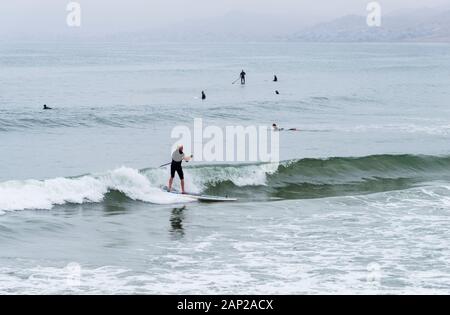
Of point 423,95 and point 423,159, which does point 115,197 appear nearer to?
point 423,159

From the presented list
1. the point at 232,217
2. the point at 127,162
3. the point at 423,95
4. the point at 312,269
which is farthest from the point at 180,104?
the point at 312,269

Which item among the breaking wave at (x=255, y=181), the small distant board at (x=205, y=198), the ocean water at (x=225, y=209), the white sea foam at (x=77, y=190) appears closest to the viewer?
the ocean water at (x=225, y=209)

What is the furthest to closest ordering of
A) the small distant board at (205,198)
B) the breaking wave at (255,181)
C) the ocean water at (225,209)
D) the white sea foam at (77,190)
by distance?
the small distant board at (205,198)
the breaking wave at (255,181)
the white sea foam at (77,190)
the ocean water at (225,209)

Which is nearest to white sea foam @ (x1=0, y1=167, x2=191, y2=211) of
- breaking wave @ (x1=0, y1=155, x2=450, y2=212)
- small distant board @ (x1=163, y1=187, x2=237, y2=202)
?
breaking wave @ (x1=0, y1=155, x2=450, y2=212)

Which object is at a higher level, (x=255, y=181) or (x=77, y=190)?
(x=77, y=190)

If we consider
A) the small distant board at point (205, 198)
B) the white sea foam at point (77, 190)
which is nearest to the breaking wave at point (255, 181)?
the white sea foam at point (77, 190)

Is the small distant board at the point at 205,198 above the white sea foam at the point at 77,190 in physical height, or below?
below

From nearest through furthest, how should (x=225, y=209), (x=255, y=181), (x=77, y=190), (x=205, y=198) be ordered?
(x=225, y=209) < (x=77, y=190) < (x=205, y=198) < (x=255, y=181)

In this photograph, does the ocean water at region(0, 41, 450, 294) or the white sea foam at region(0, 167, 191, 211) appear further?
the white sea foam at region(0, 167, 191, 211)

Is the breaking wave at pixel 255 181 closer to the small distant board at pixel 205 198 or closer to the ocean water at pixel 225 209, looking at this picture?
the ocean water at pixel 225 209

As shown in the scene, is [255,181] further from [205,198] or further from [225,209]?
[225,209]

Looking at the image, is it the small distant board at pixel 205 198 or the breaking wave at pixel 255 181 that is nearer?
the breaking wave at pixel 255 181

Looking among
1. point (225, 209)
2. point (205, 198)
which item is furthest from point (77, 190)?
point (225, 209)

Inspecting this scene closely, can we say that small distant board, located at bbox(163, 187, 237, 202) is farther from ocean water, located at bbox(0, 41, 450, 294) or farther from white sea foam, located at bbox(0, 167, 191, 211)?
ocean water, located at bbox(0, 41, 450, 294)
